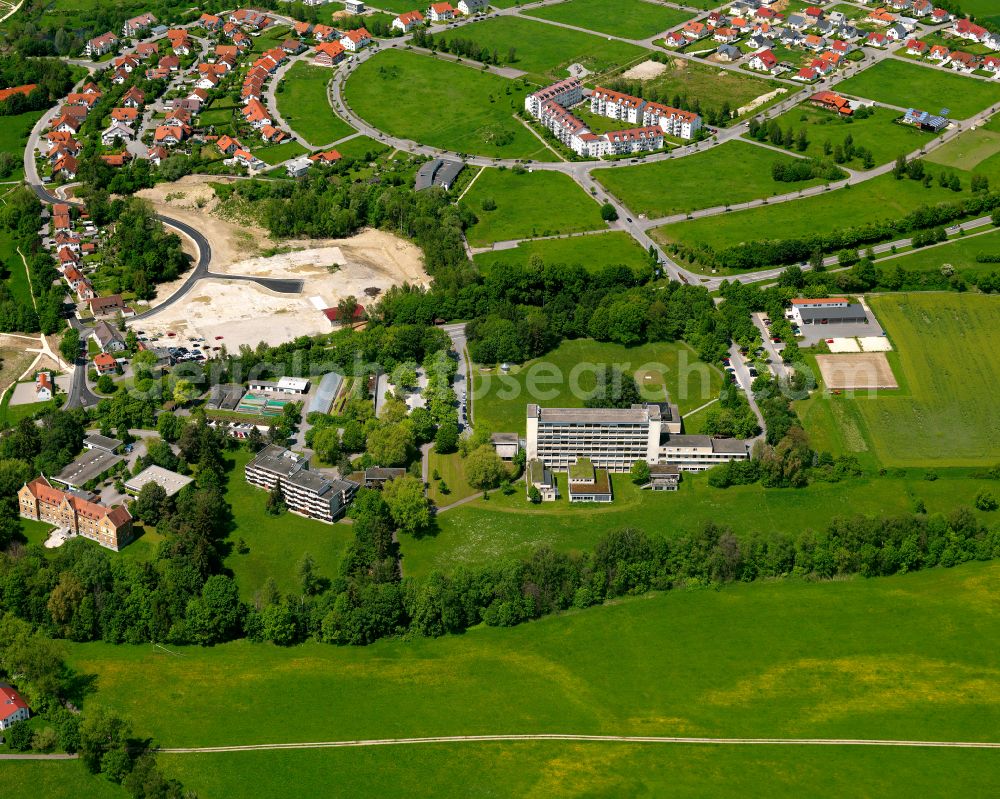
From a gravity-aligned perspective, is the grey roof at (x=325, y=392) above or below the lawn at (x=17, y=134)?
below

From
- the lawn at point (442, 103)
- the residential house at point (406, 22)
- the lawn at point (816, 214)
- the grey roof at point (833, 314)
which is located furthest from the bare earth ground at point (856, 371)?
the residential house at point (406, 22)

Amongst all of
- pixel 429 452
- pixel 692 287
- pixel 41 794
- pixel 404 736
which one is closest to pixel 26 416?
pixel 429 452

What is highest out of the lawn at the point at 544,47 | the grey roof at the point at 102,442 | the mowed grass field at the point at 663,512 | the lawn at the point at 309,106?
the lawn at the point at 544,47

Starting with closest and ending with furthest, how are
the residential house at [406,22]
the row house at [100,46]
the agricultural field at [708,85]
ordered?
the agricultural field at [708,85]
the row house at [100,46]
the residential house at [406,22]

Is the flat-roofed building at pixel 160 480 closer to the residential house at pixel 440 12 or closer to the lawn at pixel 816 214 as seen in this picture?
the lawn at pixel 816 214

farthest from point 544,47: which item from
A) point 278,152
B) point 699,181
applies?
point 278,152

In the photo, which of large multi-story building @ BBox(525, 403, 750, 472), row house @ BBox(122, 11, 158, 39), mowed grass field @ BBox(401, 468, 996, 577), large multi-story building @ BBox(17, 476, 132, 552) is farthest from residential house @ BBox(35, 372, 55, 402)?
row house @ BBox(122, 11, 158, 39)

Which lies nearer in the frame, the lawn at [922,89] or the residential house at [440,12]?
the lawn at [922,89]
